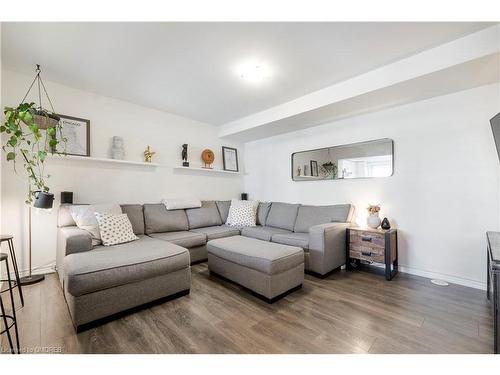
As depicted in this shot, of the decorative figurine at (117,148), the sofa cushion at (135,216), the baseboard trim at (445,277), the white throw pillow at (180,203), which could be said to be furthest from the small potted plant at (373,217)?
the decorative figurine at (117,148)

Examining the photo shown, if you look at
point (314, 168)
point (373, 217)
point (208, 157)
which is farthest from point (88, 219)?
point (373, 217)

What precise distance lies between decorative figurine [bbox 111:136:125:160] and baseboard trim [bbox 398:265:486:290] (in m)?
3.97

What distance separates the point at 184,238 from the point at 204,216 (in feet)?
2.64

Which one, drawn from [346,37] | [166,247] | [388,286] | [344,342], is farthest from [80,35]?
[388,286]

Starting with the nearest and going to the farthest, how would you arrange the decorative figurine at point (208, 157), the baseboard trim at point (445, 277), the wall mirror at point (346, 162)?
the baseboard trim at point (445, 277), the wall mirror at point (346, 162), the decorative figurine at point (208, 157)

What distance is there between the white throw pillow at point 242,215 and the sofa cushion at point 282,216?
0.27m

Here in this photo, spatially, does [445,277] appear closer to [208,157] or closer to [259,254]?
[259,254]

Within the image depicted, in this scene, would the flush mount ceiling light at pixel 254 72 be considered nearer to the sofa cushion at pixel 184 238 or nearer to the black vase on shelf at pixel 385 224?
the sofa cushion at pixel 184 238

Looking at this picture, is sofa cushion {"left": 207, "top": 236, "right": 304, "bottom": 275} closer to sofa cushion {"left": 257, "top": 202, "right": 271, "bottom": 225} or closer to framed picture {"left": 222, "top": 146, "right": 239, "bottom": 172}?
sofa cushion {"left": 257, "top": 202, "right": 271, "bottom": 225}

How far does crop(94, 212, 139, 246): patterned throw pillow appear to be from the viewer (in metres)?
2.29

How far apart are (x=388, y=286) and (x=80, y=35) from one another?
3.73 meters

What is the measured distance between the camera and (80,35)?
1.82m

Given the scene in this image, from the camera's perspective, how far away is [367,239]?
2.67 m

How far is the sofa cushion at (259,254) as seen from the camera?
2006 mm
